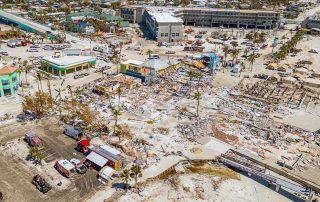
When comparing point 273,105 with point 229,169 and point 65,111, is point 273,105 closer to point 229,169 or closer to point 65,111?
point 229,169

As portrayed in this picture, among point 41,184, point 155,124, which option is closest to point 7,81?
point 155,124

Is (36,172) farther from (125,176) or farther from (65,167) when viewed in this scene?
(125,176)

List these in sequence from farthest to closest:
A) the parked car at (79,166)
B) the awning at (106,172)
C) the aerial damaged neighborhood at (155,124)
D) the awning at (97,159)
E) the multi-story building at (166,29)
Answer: the multi-story building at (166,29) → the awning at (97,159) → the parked car at (79,166) → the awning at (106,172) → the aerial damaged neighborhood at (155,124)

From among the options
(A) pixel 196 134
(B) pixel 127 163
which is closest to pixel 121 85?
(A) pixel 196 134

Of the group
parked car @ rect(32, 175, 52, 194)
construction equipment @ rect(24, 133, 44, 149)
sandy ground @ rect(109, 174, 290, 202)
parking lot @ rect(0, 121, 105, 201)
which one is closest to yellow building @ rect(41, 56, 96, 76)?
parking lot @ rect(0, 121, 105, 201)

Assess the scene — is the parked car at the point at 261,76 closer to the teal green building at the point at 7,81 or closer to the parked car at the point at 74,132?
the parked car at the point at 74,132

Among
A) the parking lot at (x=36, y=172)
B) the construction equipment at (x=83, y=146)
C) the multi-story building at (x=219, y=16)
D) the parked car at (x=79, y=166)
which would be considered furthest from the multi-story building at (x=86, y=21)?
the parked car at (x=79, y=166)

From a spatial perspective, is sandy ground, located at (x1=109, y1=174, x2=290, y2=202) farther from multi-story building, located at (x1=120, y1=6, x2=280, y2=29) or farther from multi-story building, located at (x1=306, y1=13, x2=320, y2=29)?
multi-story building, located at (x1=306, y1=13, x2=320, y2=29)
